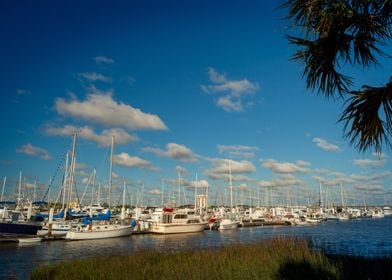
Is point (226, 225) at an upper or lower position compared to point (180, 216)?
lower

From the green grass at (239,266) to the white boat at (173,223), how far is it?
49.7m

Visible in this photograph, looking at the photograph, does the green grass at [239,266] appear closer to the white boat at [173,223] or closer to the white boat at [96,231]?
the white boat at [96,231]

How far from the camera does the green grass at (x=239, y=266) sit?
1178 centimetres

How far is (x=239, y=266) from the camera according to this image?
45.8 ft

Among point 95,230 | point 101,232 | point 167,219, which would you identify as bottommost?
point 101,232

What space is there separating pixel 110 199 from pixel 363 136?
6121 centimetres

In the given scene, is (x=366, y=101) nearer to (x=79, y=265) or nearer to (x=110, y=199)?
(x=79, y=265)

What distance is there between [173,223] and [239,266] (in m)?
56.0

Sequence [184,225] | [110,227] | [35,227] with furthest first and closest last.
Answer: [184,225] → [110,227] → [35,227]

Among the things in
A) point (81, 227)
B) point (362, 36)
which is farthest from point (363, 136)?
point (81, 227)

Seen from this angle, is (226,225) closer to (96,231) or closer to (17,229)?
(96,231)

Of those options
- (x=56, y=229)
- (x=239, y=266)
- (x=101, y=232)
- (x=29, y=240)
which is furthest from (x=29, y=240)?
(x=239, y=266)

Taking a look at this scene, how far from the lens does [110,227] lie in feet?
186

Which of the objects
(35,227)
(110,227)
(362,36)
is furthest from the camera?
(110,227)
